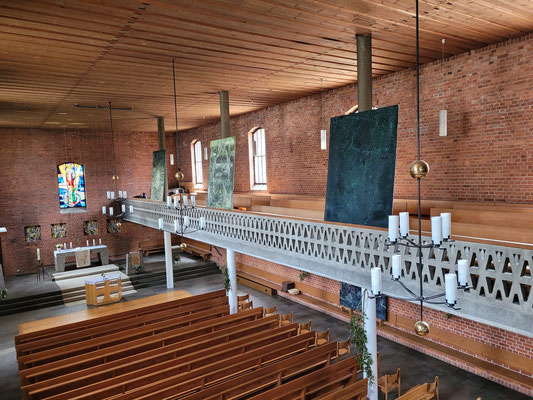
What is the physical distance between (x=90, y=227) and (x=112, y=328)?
504 inches

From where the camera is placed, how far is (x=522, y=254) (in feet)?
15.0

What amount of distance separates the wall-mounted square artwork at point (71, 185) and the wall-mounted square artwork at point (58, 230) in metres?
1.12

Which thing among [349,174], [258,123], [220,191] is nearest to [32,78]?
[220,191]

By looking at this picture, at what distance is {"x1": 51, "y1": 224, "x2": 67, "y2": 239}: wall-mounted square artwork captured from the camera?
2091 centimetres

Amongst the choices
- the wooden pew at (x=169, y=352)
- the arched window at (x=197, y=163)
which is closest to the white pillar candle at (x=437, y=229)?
the wooden pew at (x=169, y=352)

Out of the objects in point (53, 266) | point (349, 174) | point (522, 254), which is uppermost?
point (349, 174)

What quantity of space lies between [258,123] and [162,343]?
10.6 meters

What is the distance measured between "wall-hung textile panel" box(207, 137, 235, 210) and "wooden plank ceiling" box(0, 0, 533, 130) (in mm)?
1909

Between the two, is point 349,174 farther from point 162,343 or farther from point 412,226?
point 162,343

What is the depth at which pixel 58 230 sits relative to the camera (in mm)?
21047

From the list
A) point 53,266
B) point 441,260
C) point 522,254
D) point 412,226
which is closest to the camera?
point 522,254

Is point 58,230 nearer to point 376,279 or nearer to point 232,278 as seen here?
point 232,278

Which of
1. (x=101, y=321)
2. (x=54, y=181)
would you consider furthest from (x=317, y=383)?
(x=54, y=181)

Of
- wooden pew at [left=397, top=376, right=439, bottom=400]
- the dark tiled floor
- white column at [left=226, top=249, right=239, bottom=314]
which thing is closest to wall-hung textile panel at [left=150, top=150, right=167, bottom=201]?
white column at [left=226, top=249, right=239, bottom=314]
